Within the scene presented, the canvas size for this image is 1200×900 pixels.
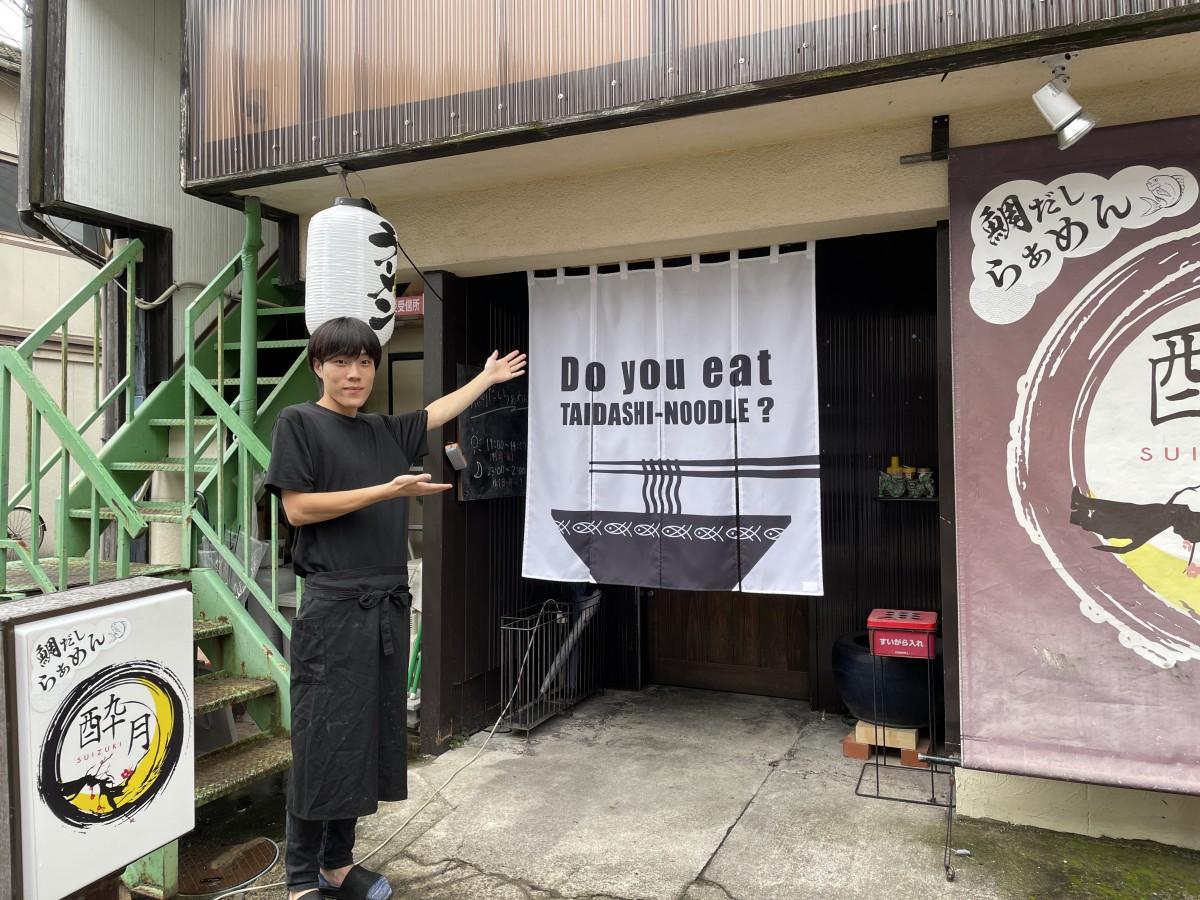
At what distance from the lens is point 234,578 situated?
5.67m

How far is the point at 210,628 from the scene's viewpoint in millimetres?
4777

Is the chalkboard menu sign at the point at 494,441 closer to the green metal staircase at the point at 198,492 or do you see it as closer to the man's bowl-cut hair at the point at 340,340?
the green metal staircase at the point at 198,492

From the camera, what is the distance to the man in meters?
3.21

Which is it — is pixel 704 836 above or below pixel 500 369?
below

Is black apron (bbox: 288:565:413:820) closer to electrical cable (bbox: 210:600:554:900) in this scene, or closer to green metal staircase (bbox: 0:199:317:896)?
electrical cable (bbox: 210:600:554:900)

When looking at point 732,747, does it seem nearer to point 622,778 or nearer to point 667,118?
point 622,778

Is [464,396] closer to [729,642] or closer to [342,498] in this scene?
[342,498]

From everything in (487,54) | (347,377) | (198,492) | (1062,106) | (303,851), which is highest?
(487,54)

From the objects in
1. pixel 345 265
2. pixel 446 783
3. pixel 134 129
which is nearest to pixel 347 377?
pixel 345 265

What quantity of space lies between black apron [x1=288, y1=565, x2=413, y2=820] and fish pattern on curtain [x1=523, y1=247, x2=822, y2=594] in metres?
2.20

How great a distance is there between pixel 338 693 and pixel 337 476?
0.88 metres

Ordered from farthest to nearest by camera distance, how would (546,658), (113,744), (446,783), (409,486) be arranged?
(546,658)
(446,783)
(113,744)
(409,486)

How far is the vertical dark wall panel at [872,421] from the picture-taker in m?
5.75

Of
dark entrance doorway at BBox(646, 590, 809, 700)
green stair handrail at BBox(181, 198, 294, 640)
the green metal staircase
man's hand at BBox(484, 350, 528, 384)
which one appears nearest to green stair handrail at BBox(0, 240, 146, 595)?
the green metal staircase
